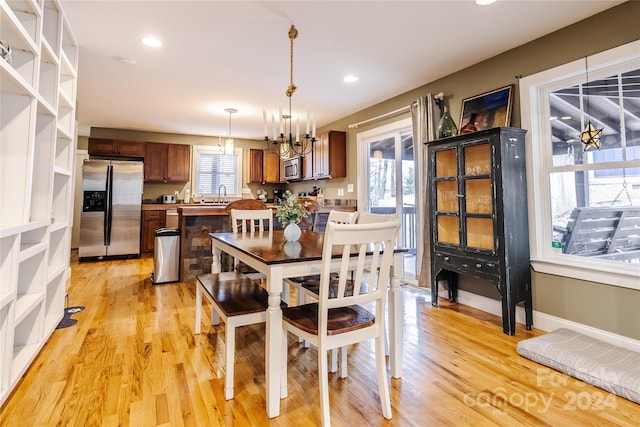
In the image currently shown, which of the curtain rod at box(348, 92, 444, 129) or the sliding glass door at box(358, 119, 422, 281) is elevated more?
the curtain rod at box(348, 92, 444, 129)

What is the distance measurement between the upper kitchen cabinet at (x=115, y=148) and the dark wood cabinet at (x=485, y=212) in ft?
18.2

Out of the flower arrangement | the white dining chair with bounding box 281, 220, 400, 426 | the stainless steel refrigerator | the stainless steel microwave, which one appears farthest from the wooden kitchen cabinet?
the white dining chair with bounding box 281, 220, 400, 426

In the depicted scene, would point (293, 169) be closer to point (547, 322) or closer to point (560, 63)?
point (560, 63)

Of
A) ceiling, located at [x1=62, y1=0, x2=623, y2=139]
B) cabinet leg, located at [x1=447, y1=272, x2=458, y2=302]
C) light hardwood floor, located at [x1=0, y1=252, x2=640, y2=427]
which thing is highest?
→ ceiling, located at [x1=62, y1=0, x2=623, y2=139]

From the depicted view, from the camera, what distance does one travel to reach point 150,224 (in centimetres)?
626

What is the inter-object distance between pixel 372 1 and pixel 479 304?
9.29ft

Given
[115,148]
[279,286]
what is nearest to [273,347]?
[279,286]

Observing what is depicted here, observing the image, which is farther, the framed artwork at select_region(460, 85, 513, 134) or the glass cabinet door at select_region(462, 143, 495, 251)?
the framed artwork at select_region(460, 85, 513, 134)

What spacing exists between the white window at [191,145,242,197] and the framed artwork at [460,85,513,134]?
5068mm

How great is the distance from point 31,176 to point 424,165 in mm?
3386

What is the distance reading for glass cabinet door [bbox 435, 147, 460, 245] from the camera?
3.15 metres

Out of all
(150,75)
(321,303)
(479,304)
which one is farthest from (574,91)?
(150,75)

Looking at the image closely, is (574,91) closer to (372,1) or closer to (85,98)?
(372,1)

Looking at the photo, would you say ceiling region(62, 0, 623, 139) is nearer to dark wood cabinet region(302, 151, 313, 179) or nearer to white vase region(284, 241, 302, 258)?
dark wood cabinet region(302, 151, 313, 179)
